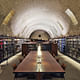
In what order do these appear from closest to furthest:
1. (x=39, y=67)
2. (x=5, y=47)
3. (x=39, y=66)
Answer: (x=39, y=67) < (x=39, y=66) < (x=5, y=47)

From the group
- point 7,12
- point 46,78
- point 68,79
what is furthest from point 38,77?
point 7,12

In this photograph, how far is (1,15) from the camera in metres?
7.14

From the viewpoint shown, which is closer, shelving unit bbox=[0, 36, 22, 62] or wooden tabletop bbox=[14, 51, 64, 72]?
wooden tabletop bbox=[14, 51, 64, 72]

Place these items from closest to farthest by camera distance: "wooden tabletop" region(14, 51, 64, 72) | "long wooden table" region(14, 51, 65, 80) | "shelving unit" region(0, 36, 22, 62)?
1. "long wooden table" region(14, 51, 65, 80)
2. "wooden tabletop" region(14, 51, 64, 72)
3. "shelving unit" region(0, 36, 22, 62)

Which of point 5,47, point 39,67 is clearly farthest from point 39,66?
point 5,47

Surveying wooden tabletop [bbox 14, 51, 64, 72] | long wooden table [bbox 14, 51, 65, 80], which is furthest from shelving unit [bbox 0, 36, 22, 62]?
long wooden table [bbox 14, 51, 65, 80]

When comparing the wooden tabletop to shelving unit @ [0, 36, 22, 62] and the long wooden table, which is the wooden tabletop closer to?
the long wooden table

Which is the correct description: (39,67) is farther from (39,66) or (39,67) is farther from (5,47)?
(5,47)

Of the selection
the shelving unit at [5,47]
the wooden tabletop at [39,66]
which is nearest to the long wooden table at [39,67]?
the wooden tabletop at [39,66]

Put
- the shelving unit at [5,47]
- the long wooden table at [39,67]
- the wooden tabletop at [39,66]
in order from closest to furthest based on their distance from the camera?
the long wooden table at [39,67]
the wooden tabletop at [39,66]
the shelving unit at [5,47]

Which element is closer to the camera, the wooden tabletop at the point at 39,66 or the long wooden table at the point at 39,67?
the long wooden table at the point at 39,67

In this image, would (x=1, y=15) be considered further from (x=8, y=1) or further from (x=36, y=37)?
(x=36, y=37)

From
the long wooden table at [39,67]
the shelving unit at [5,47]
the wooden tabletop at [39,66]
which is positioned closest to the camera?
the long wooden table at [39,67]

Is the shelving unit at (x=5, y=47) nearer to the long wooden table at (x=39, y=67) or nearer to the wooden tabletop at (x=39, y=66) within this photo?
the wooden tabletop at (x=39, y=66)
